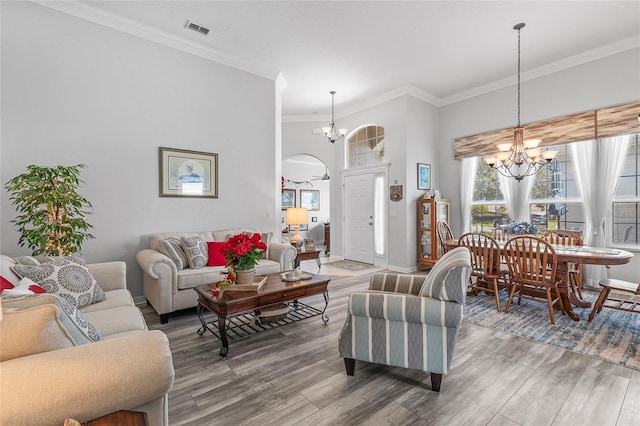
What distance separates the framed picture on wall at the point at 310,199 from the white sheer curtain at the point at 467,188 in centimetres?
563

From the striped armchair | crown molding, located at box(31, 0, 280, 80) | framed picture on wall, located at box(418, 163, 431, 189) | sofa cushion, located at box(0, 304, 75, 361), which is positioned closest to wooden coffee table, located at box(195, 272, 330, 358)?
the striped armchair

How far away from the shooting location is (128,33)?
364 cm

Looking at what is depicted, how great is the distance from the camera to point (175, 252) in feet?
11.1

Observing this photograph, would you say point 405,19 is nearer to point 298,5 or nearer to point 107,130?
point 298,5

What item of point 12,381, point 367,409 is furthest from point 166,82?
point 367,409

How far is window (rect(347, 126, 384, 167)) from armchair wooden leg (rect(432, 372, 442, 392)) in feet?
15.4

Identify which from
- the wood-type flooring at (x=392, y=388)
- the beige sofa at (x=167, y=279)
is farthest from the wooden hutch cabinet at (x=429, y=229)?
the beige sofa at (x=167, y=279)

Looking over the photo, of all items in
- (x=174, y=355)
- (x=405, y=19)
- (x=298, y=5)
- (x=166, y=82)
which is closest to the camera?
(x=174, y=355)

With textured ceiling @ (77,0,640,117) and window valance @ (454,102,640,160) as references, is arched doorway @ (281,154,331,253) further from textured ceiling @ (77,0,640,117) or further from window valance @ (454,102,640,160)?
window valance @ (454,102,640,160)

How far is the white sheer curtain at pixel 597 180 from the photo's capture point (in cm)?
409

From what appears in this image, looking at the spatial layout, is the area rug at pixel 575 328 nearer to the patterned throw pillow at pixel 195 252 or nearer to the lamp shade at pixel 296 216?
the lamp shade at pixel 296 216

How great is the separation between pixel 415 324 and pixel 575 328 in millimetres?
2207

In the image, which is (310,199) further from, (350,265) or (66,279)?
(66,279)

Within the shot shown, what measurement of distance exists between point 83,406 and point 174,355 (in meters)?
1.70
